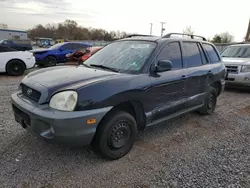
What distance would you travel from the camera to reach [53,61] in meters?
12.1

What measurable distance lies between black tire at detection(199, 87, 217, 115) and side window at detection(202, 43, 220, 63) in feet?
2.12

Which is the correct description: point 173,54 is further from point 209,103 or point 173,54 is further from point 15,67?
point 15,67

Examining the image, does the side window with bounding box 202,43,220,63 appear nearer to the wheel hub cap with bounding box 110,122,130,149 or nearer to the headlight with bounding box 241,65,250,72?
the wheel hub cap with bounding box 110,122,130,149

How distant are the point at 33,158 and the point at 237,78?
6.85 m

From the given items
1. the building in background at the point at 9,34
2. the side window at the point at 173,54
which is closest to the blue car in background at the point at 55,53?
the side window at the point at 173,54

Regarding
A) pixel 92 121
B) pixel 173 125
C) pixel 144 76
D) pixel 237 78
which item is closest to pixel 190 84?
pixel 173 125

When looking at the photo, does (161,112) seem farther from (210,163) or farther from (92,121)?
(92,121)

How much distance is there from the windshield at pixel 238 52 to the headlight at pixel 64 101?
7.75 m

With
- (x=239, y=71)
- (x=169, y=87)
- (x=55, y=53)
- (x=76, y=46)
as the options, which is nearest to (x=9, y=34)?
(x=76, y=46)

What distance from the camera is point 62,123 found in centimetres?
238

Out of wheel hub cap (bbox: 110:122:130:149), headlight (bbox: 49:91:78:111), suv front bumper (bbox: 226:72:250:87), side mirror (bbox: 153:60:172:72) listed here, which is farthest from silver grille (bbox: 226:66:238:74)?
headlight (bbox: 49:91:78:111)

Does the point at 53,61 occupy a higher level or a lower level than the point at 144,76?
lower

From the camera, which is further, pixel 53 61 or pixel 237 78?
pixel 53 61

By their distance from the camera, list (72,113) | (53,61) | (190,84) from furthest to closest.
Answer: (53,61), (190,84), (72,113)
